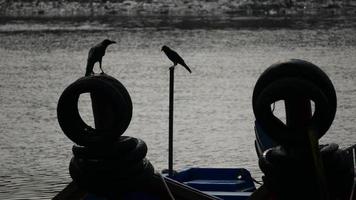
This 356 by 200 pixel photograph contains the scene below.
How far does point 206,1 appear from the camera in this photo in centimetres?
15512

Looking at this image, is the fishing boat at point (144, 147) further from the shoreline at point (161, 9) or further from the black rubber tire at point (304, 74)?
the shoreline at point (161, 9)

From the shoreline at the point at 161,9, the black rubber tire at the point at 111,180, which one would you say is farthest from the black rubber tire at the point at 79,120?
the shoreline at the point at 161,9

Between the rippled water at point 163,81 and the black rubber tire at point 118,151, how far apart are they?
32.7 ft

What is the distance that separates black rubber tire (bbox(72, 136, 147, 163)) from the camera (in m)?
10.1

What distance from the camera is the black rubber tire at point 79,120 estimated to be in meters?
10.0

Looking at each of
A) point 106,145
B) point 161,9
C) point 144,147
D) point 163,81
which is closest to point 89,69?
point 144,147

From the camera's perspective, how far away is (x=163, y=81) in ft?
167

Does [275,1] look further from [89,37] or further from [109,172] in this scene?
[109,172]

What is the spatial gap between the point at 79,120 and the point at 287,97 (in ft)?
6.81

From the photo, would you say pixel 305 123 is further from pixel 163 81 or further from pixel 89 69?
pixel 163 81

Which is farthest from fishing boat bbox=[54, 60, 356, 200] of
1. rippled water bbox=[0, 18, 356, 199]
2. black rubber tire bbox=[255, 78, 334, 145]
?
rippled water bbox=[0, 18, 356, 199]

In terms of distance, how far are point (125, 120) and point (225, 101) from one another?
A: 31.3m

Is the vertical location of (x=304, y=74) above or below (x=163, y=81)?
above

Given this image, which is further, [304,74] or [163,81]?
[163,81]
